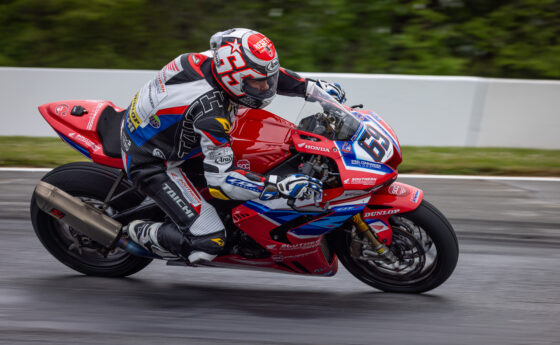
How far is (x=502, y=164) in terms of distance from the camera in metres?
7.81

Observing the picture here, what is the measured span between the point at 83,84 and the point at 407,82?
423 cm

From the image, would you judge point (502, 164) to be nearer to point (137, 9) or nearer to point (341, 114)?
point (341, 114)

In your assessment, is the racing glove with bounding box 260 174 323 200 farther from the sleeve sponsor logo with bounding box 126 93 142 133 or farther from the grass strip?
the grass strip

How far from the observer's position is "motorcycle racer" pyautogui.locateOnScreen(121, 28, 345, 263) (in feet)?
12.4

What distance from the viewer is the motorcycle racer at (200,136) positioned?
377cm

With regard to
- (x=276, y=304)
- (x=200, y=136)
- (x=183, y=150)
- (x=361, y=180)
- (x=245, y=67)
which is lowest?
(x=276, y=304)

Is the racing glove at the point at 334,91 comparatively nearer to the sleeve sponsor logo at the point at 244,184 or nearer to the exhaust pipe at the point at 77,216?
the sleeve sponsor logo at the point at 244,184

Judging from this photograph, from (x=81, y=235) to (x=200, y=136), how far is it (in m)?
1.29

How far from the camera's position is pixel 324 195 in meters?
4.00

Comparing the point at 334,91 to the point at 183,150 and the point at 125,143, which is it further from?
the point at 125,143

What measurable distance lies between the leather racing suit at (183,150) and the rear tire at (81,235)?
32 centimetres

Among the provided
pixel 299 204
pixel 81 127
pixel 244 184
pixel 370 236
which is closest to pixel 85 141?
pixel 81 127

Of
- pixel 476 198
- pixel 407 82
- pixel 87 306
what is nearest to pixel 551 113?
pixel 407 82

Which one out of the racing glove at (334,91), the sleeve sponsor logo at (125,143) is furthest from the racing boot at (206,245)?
the racing glove at (334,91)
